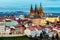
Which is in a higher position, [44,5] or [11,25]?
[44,5]

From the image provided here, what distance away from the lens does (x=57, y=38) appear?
297cm

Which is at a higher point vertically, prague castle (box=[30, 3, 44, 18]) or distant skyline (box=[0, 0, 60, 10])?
distant skyline (box=[0, 0, 60, 10])

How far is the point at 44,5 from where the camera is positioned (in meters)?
2.98

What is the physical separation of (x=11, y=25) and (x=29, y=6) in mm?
417

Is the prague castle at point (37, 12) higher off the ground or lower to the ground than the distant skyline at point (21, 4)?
lower

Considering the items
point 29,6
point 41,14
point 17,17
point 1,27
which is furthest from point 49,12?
point 1,27

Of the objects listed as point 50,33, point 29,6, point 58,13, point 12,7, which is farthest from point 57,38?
point 12,7

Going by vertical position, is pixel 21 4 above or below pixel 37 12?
above

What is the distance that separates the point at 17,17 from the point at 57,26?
25.8 inches

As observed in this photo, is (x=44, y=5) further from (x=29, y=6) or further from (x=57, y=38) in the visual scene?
(x=57, y=38)

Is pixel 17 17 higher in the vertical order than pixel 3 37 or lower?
higher

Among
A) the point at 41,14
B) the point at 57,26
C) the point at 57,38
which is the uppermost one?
the point at 41,14

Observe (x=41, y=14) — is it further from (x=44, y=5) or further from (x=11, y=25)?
(x=11, y=25)

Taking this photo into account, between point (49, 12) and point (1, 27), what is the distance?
31.6 inches
